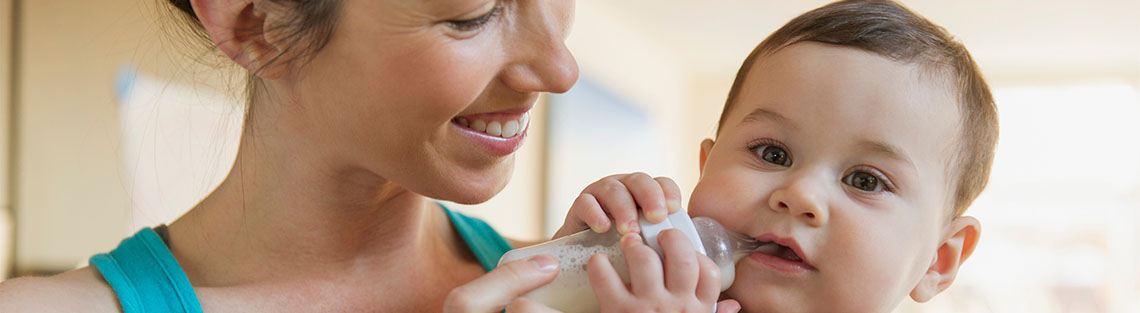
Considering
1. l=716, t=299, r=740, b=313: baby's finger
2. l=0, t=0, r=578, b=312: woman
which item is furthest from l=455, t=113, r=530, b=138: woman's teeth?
l=716, t=299, r=740, b=313: baby's finger

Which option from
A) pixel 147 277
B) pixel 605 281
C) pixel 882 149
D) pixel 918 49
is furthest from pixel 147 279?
pixel 918 49

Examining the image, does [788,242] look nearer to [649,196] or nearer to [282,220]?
[649,196]

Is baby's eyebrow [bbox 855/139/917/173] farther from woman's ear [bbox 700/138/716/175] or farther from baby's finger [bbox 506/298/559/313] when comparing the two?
baby's finger [bbox 506/298/559/313]

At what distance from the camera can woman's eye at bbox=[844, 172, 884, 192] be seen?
1.09m

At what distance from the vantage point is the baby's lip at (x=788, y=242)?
1032mm

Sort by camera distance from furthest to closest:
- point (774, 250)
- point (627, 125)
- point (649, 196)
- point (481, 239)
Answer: point (627, 125), point (481, 239), point (774, 250), point (649, 196)

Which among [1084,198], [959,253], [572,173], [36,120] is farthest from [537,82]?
[1084,198]

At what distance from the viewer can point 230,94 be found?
1.32m

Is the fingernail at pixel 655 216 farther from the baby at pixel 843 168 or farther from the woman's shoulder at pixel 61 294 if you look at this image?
the woman's shoulder at pixel 61 294

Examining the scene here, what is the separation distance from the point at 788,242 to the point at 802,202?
0.05 metres

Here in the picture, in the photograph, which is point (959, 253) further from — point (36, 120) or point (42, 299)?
point (36, 120)

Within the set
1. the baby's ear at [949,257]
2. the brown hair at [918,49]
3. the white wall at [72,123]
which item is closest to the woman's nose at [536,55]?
the brown hair at [918,49]

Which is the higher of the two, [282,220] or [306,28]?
[306,28]

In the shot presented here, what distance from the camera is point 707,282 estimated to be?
901mm
